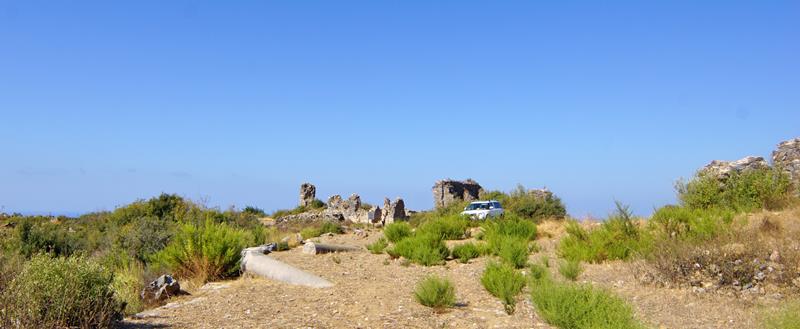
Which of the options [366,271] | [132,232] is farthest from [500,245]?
[132,232]

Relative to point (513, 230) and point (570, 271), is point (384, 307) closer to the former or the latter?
point (570, 271)

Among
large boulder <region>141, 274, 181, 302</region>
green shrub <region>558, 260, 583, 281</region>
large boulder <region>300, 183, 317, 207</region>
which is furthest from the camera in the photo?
large boulder <region>300, 183, 317, 207</region>

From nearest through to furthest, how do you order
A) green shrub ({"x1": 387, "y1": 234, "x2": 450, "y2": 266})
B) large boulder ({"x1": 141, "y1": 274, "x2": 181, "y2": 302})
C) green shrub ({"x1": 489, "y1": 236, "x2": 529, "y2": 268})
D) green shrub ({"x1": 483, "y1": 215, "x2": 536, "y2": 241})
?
large boulder ({"x1": 141, "y1": 274, "x2": 181, "y2": 302}) → green shrub ({"x1": 489, "y1": 236, "x2": 529, "y2": 268}) → green shrub ({"x1": 387, "y1": 234, "x2": 450, "y2": 266}) → green shrub ({"x1": 483, "y1": 215, "x2": 536, "y2": 241})

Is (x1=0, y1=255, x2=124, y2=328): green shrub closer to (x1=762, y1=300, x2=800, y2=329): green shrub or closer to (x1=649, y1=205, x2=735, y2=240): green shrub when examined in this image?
(x1=762, y1=300, x2=800, y2=329): green shrub

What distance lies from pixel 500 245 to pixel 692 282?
5977 millimetres

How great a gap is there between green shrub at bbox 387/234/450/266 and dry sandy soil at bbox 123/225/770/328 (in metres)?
2.03

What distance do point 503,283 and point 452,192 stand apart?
117 ft

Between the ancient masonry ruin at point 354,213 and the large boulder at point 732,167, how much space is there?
807 inches

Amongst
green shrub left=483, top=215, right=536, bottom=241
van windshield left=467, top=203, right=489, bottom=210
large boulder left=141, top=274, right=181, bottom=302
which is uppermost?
van windshield left=467, top=203, right=489, bottom=210

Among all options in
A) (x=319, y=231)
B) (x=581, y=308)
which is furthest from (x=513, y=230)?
(x=581, y=308)

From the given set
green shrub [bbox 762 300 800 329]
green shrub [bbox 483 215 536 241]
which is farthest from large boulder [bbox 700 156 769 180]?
green shrub [bbox 762 300 800 329]

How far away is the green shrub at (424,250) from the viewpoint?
14.4 metres

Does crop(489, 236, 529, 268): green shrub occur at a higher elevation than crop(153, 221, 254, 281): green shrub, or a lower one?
lower

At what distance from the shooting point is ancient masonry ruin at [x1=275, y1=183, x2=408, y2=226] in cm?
4094
